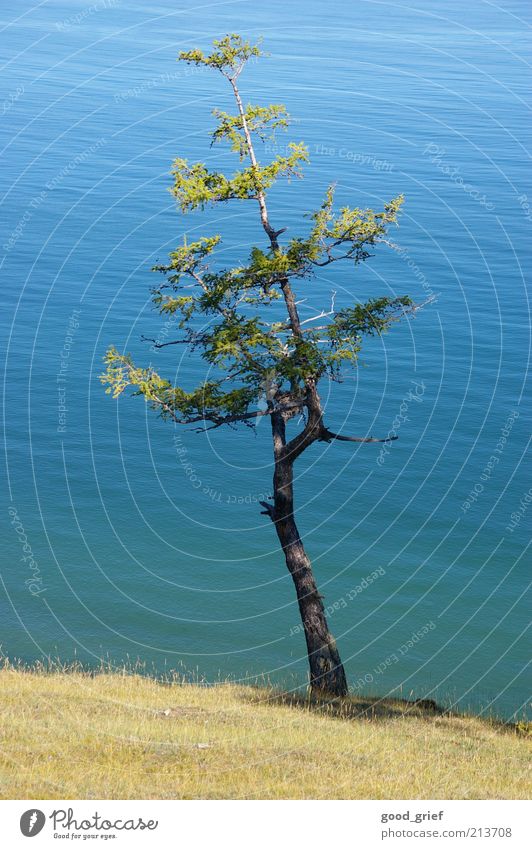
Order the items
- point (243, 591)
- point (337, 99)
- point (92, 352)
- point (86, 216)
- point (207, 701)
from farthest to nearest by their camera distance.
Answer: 1. point (337, 99)
2. point (86, 216)
3. point (92, 352)
4. point (243, 591)
5. point (207, 701)

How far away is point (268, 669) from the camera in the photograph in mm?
37125

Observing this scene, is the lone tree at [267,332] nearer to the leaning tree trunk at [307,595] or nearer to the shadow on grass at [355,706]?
the leaning tree trunk at [307,595]

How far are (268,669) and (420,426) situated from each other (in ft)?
82.6

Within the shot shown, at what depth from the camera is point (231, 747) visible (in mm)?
18562

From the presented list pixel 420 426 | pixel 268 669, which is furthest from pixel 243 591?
pixel 420 426

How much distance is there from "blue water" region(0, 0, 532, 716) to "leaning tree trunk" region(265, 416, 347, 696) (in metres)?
6.77

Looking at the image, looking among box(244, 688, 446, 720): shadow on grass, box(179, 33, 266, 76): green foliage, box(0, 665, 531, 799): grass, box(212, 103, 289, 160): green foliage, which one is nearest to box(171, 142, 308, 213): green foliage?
box(212, 103, 289, 160): green foliage

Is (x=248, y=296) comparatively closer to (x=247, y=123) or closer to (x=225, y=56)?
(x=247, y=123)

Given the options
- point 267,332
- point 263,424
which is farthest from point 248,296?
point 263,424

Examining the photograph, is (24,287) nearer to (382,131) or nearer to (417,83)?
(382,131)

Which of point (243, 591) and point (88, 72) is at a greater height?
point (88, 72)

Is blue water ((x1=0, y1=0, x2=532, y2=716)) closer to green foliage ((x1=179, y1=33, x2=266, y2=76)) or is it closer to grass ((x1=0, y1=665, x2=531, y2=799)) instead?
green foliage ((x1=179, y1=33, x2=266, y2=76))

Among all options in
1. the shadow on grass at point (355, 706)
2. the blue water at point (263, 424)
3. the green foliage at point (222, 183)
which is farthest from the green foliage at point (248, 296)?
the shadow on grass at point (355, 706)

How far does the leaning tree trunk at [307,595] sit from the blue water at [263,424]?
266 inches
